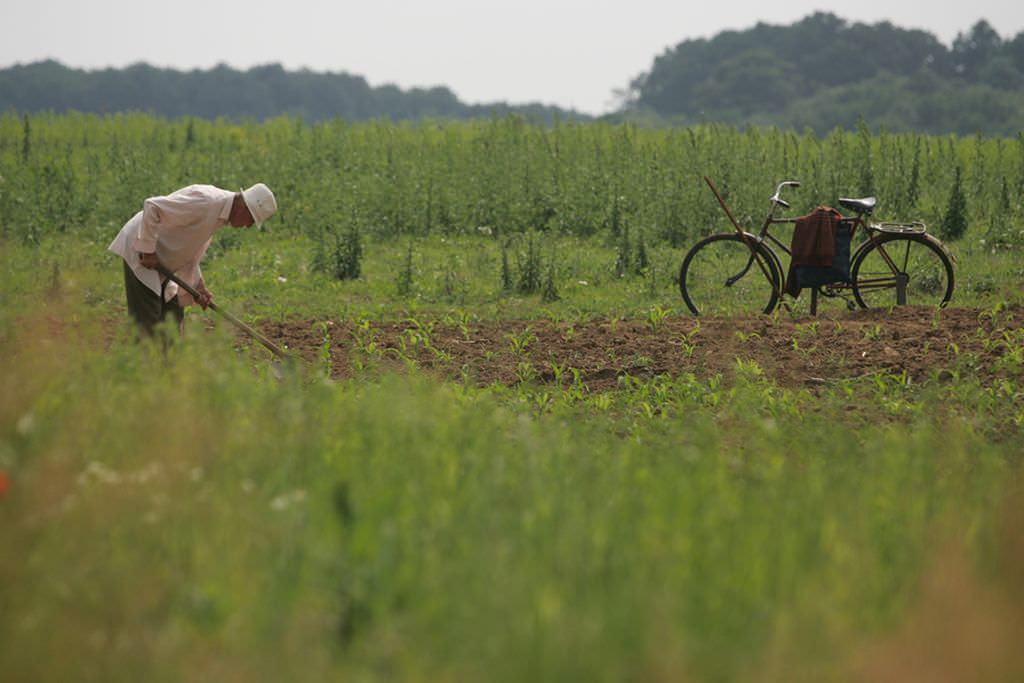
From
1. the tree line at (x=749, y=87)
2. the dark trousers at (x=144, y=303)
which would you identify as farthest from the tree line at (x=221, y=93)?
the dark trousers at (x=144, y=303)

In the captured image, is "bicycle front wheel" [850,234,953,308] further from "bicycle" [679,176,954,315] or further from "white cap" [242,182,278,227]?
"white cap" [242,182,278,227]

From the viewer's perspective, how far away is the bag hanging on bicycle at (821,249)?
10125mm

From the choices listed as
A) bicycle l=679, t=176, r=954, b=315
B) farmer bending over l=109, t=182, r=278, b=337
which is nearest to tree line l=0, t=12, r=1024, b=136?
bicycle l=679, t=176, r=954, b=315

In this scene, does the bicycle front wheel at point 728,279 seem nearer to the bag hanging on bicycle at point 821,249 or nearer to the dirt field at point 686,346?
the bag hanging on bicycle at point 821,249

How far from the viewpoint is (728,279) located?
11.0 metres

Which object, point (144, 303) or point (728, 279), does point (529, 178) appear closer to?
point (728, 279)

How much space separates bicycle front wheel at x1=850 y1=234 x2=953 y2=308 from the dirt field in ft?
2.01

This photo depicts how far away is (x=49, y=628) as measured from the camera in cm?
323

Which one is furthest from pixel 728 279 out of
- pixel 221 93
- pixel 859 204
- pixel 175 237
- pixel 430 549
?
pixel 221 93

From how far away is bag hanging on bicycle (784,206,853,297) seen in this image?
10.1m

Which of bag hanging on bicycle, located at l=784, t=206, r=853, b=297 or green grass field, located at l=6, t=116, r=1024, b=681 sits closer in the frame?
green grass field, located at l=6, t=116, r=1024, b=681

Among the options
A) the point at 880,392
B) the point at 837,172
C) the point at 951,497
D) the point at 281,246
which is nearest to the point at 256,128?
Result: the point at 281,246

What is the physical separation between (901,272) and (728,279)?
5.42 ft

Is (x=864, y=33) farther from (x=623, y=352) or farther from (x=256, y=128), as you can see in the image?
(x=623, y=352)
